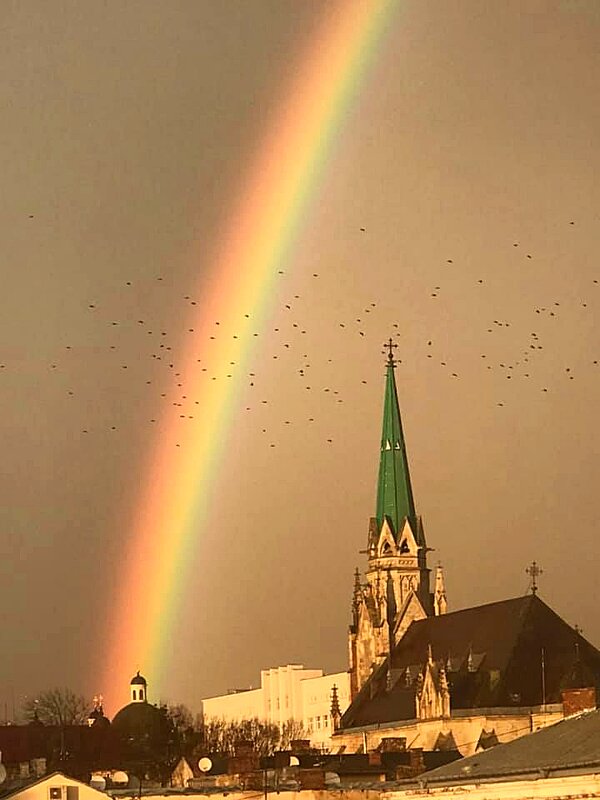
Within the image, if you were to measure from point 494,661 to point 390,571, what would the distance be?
38.8 meters

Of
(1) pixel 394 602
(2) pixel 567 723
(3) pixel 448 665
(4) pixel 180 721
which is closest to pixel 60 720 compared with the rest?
(4) pixel 180 721

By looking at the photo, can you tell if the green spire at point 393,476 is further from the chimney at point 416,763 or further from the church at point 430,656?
the chimney at point 416,763

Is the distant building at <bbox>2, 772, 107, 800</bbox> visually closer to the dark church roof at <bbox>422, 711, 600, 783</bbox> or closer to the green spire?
the dark church roof at <bbox>422, 711, 600, 783</bbox>

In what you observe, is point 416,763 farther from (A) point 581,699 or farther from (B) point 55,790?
(A) point 581,699

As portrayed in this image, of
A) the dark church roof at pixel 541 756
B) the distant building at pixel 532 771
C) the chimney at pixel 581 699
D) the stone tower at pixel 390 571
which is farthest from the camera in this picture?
the stone tower at pixel 390 571

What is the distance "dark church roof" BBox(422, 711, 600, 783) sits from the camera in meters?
40.2

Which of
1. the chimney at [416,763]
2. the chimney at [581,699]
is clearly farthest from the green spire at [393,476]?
the chimney at [581,699]

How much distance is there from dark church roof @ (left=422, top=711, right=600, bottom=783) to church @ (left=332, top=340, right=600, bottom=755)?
226ft

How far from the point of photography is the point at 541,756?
42.0m

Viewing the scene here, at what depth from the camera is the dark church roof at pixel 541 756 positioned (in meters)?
40.2

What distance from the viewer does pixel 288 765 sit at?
285ft

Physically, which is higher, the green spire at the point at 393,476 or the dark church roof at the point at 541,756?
the green spire at the point at 393,476

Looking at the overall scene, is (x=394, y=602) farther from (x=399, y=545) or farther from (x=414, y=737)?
(x=414, y=737)

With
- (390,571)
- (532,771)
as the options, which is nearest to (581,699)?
(532,771)
